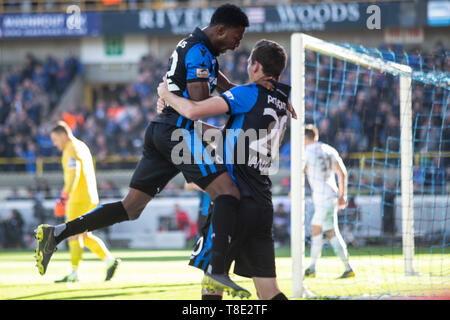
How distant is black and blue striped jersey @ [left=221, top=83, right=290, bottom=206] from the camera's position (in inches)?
180

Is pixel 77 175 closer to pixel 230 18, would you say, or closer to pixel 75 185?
pixel 75 185

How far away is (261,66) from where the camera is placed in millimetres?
4660

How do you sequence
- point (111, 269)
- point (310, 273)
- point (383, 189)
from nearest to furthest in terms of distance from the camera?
point (111, 269)
point (310, 273)
point (383, 189)

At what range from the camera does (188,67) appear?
15.8 feet

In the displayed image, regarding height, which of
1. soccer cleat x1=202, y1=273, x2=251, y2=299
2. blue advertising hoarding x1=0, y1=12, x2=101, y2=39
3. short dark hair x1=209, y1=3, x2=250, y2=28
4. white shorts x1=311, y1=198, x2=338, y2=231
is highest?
blue advertising hoarding x1=0, y1=12, x2=101, y2=39

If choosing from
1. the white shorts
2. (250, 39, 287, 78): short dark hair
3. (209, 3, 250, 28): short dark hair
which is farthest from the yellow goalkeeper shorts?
(250, 39, 287, 78): short dark hair

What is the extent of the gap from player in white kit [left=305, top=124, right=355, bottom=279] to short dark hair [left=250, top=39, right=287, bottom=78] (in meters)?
4.31

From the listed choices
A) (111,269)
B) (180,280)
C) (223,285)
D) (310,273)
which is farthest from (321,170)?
(223,285)

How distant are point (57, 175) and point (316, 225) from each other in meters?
12.9

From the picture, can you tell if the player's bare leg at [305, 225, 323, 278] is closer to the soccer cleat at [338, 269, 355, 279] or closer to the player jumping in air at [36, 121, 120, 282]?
the soccer cleat at [338, 269, 355, 279]

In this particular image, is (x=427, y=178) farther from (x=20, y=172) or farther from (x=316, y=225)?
(x=20, y=172)

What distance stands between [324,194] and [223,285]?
16.2 feet

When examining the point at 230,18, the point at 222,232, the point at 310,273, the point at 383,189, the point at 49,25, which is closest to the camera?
the point at 222,232

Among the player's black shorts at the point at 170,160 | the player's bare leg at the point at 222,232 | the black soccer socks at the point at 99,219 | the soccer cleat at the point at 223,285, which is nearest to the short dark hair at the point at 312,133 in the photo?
the player's black shorts at the point at 170,160
